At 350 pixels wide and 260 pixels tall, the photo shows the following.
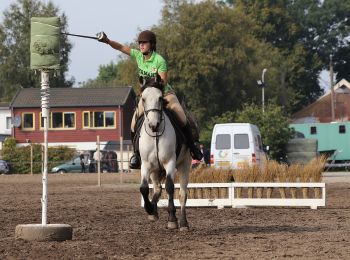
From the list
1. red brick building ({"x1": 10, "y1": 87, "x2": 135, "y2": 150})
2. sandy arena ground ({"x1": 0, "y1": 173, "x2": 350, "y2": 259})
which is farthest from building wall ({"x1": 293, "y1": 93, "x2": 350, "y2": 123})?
sandy arena ground ({"x1": 0, "y1": 173, "x2": 350, "y2": 259})

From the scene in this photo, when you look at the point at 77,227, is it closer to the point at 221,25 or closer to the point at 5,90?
the point at 221,25

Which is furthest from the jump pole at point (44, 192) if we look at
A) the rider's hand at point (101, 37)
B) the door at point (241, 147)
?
the door at point (241, 147)

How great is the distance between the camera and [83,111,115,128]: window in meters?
84.8

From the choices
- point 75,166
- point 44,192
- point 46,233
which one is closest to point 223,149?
point 44,192

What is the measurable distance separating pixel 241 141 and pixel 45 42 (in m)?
21.9

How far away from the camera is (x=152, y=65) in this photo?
13781mm

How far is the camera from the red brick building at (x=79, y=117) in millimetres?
84250

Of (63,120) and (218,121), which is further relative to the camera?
(63,120)

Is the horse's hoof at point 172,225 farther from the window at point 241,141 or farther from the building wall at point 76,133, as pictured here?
the building wall at point 76,133

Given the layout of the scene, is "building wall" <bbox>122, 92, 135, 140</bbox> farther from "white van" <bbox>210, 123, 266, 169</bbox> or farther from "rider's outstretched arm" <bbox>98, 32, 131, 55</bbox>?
"rider's outstretched arm" <bbox>98, 32, 131, 55</bbox>

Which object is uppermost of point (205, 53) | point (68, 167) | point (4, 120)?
point (205, 53)

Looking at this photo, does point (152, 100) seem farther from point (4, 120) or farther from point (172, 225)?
point (4, 120)

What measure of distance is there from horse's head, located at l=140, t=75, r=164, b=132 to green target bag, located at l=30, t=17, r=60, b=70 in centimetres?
147

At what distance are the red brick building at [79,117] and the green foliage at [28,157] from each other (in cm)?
1842
